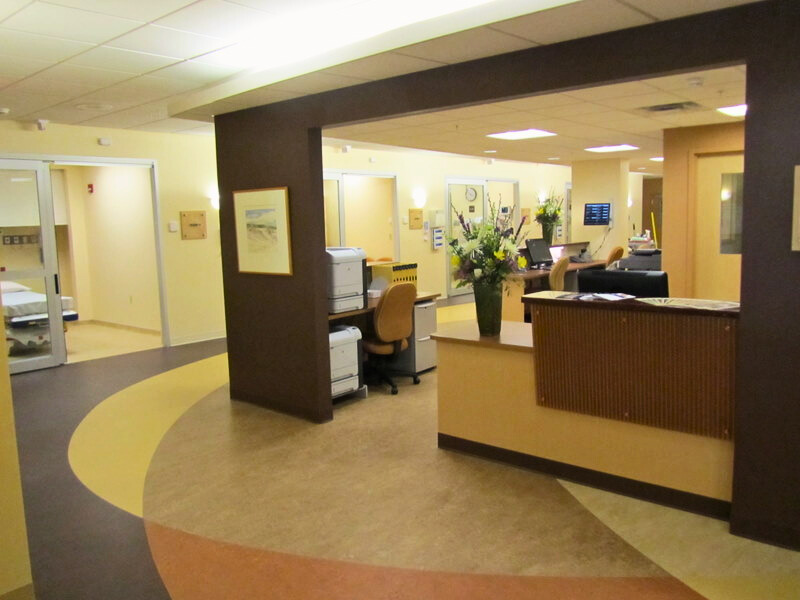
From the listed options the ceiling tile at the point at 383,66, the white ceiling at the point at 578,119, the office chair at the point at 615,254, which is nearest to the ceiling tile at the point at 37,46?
the ceiling tile at the point at 383,66

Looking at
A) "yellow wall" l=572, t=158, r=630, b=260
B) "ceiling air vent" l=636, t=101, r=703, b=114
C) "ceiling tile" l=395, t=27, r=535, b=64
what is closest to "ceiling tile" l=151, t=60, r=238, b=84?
"ceiling tile" l=395, t=27, r=535, b=64

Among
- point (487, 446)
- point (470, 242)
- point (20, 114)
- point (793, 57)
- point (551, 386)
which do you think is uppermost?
point (20, 114)

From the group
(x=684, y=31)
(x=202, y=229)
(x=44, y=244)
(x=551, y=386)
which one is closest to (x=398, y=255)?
(x=202, y=229)

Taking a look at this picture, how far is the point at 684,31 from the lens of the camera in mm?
2750

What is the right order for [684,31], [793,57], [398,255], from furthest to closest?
[398,255] → [684,31] → [793,57]

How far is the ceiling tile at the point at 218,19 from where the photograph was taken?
3.09 meters

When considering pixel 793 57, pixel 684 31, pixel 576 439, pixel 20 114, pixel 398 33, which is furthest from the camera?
pixel 20 114

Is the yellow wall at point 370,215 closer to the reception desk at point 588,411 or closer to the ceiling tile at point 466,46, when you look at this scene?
the reception desk at point 588,411

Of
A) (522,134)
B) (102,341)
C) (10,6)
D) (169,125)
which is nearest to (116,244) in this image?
(102,341)

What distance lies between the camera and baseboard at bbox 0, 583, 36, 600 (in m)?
2.42

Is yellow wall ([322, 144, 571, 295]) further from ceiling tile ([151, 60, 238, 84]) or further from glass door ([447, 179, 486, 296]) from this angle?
ceiling tile ([151, 60, 238, 84])

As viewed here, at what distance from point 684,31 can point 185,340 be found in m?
6.56

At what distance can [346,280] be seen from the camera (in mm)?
5078

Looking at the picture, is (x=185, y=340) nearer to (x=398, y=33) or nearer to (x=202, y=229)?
(x=202, y=229)
